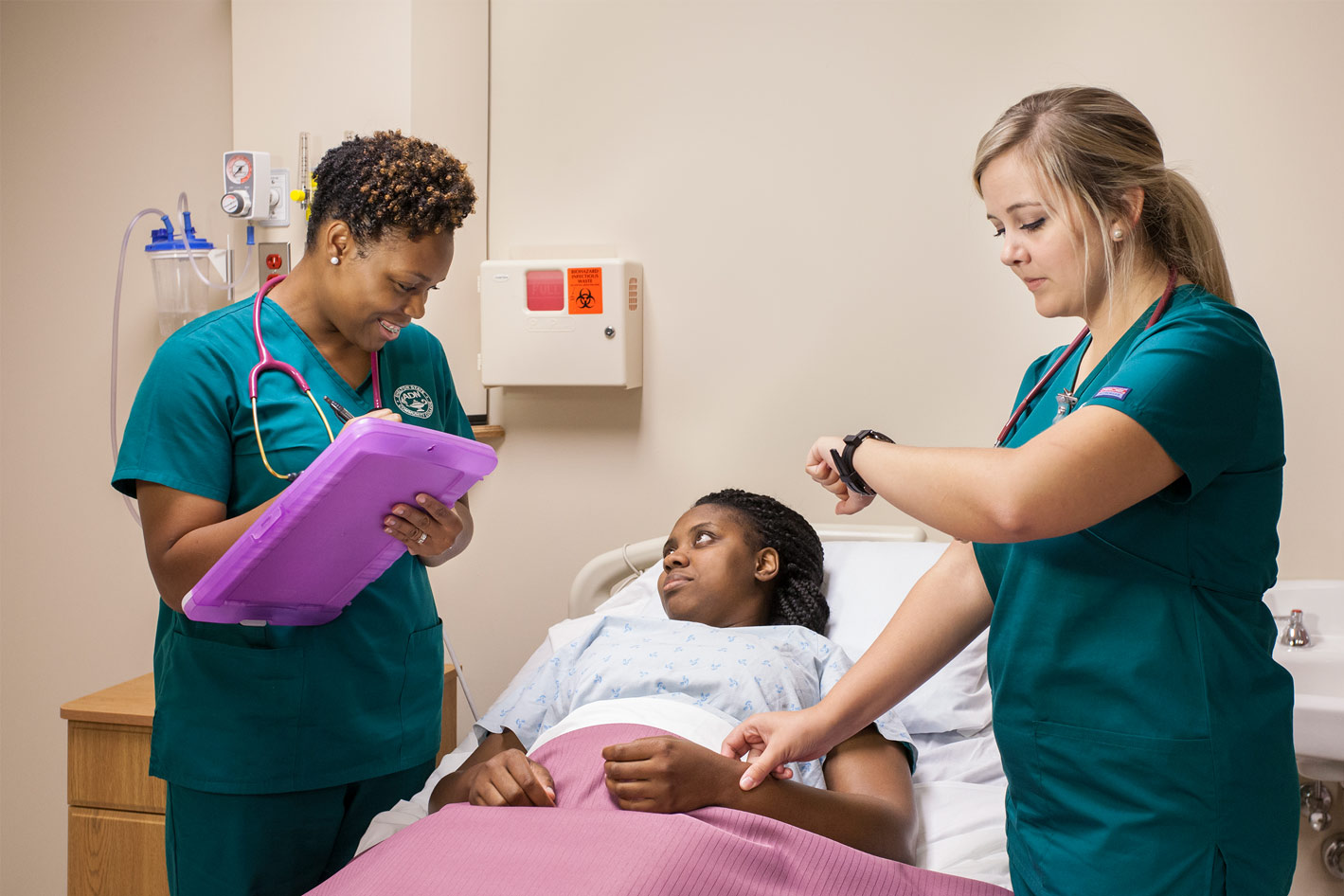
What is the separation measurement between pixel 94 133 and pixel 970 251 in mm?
2202

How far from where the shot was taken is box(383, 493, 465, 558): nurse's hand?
1338 mm

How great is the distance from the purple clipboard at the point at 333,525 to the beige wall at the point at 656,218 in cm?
125

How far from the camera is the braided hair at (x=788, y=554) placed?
78.3 inches

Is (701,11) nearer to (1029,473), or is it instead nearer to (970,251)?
(970,251)

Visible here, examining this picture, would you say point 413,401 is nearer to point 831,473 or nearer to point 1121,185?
point 831,473

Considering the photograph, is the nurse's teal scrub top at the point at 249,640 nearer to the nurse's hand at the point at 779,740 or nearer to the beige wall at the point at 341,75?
the nurse's hand at the point at 779,740

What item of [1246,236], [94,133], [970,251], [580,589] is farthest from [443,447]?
[94,133]

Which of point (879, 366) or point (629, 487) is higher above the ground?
point (879, 366)

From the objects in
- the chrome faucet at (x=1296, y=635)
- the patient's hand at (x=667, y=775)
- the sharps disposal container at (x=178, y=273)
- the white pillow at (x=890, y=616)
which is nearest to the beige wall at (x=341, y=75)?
the sharps disposal container at (x=178, y=273)

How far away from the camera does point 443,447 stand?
49.2 inches

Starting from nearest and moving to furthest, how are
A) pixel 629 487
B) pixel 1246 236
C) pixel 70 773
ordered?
1. pixel 70 773
2. pixel 1246 236
3. pixel 629 487

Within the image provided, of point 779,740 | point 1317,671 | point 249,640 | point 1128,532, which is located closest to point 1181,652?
point 1128,532

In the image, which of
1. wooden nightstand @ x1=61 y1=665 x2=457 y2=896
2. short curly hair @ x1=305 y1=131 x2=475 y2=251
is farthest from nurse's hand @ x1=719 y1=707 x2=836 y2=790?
wooden nightstand @ x1=61 y1=665 x2=457 y2=896

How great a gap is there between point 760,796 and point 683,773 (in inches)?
4.3
